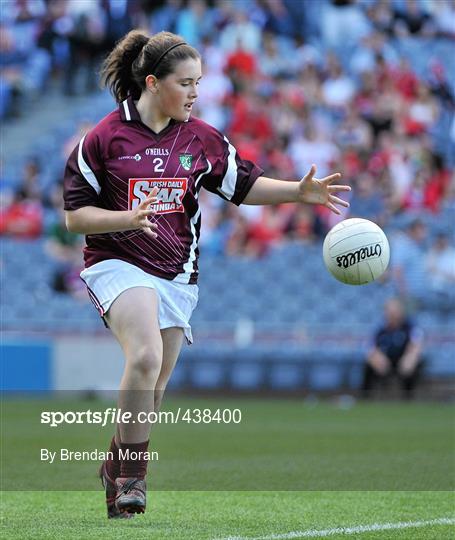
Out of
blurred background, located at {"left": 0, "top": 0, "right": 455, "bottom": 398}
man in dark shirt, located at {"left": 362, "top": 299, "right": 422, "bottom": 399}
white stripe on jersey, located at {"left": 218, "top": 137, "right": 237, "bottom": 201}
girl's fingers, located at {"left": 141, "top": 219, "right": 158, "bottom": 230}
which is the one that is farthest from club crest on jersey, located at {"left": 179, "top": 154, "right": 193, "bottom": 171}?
blurred background, located at {"left": 0, "top": 0, "right": 455, "bottom": 398}

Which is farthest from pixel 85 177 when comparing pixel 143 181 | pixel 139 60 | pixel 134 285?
pixel 139 60

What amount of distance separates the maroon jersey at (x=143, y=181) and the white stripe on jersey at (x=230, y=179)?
11 cm

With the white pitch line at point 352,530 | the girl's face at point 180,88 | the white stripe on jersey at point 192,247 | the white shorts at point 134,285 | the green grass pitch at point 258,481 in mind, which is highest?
the girl's face at point 180,88

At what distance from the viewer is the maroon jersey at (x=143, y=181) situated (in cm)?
571

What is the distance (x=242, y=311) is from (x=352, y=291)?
165 cm

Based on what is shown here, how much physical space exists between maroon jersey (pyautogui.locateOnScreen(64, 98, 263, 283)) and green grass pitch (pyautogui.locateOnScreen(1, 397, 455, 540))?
1.25m

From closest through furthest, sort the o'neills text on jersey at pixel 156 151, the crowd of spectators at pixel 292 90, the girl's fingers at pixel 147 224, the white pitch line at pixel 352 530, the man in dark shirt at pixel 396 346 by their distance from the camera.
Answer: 1. the white pitch line at pixel 352 530
2. the girl's fingers at pixel 147 224
3. the o'neills text on jersey at pixel 156 151
4. the man in dark shirt at pixel 396 346
5. the crowd of spectators at pixel 292 90

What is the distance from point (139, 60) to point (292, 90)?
14.3m

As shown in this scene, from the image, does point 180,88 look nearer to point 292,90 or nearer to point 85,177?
point 85,177

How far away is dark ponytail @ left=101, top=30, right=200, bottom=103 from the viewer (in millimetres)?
5766

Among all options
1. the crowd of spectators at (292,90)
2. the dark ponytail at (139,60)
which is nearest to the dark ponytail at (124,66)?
the dark ponytail at (139,60)

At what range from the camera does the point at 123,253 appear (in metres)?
5.77

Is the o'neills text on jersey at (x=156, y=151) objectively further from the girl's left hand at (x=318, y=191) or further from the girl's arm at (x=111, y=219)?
the girl's left hand at (x=318, y=191)

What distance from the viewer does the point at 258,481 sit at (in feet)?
24.6
